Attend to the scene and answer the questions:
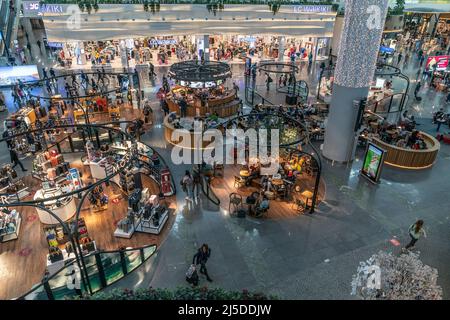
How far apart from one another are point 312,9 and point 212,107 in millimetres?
17967

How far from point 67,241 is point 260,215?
6192 mm

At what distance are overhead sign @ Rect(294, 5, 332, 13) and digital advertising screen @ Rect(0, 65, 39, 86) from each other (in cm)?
2337

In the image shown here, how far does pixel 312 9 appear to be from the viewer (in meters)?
31.5

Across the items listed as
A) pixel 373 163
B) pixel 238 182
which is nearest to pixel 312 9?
pixel 373 163

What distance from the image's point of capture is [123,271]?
8961mm

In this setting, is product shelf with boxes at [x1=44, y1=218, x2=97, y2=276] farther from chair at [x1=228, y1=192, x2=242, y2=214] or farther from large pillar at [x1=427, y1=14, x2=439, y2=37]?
large pillar at [x1=427, y1=14, x2=439, y2=37]

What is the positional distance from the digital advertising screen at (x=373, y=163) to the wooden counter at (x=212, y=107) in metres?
9.76

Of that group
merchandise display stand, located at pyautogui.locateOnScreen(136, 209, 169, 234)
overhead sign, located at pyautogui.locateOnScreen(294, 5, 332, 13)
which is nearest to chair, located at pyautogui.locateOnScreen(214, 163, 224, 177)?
merchandise display stand, located at pyautogui.locateOnScreen(136, 209, 169, 234)

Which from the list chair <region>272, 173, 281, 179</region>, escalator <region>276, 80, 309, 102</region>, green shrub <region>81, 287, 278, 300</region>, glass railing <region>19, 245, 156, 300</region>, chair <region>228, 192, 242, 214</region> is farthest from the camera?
escalator <region>276, 80, 309, 102</region>

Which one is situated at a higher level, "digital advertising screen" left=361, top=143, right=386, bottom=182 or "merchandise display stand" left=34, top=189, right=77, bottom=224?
"digital advertising screen" left=361, top=143, right=386, bottom=182

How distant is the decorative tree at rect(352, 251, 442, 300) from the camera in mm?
4973
